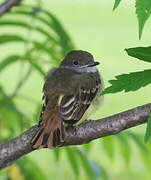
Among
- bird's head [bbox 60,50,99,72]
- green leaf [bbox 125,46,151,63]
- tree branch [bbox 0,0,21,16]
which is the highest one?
tree branch [bbox 0,0,21,16]

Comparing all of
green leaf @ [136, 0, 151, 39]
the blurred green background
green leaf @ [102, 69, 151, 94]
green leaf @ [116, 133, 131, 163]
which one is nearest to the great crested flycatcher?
the blurred green background

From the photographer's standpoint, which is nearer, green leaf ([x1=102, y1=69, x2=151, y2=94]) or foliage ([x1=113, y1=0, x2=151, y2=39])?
foliage ([x1=113, y1=0, x2=151, y2=39])

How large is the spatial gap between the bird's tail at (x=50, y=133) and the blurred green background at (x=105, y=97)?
501 mm

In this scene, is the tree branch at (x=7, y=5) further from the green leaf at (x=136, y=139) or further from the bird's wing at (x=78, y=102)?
the green leaf at (x=136, y=139)

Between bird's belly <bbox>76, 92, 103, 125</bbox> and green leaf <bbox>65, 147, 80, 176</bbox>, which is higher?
bird's belly <bbox>76, 92, 103, 125</bbox>

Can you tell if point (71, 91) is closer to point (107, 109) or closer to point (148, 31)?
point (107, 109)

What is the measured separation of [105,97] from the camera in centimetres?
475

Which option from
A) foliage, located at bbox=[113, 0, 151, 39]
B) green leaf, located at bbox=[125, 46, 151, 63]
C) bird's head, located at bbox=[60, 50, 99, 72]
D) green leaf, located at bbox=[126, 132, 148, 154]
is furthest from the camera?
bird's head, located at bbox=[60, 50, 99, 72]

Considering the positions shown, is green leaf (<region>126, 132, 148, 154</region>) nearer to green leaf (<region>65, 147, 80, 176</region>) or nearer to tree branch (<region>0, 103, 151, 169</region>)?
green leaf (<region>65, 147, 80, 176</region>)

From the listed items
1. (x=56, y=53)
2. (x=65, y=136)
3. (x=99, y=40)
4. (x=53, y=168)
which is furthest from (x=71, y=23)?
(x=65, y=136)

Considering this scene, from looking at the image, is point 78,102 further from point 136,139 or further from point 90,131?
point 90,131

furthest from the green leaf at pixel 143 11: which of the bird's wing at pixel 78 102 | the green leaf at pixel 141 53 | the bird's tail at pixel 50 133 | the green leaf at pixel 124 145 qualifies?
the green leaf at pixel 124 145

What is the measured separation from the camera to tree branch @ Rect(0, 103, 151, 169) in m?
2.39

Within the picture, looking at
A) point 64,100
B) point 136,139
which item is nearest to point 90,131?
point 64,100
